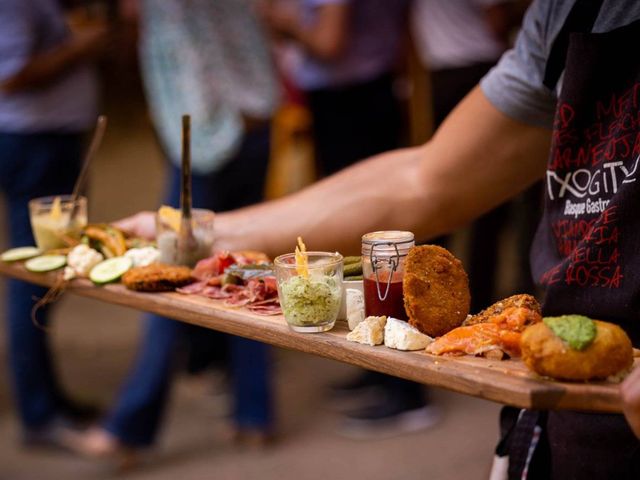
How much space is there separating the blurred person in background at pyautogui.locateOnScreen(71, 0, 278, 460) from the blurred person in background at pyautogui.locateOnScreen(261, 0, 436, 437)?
0.40 meters

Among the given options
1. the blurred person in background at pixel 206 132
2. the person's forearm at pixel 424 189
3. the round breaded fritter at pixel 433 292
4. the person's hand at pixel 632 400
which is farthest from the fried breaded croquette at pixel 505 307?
the blurred person in background at pixel 206 132

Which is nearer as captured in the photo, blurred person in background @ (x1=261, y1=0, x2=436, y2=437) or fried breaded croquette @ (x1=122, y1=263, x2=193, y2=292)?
fried breaded croquette @ (x1=122, y1=263, x2=193, y2=292)

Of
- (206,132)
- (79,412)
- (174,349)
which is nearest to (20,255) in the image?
(206,132)

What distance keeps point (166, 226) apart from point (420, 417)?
216cm

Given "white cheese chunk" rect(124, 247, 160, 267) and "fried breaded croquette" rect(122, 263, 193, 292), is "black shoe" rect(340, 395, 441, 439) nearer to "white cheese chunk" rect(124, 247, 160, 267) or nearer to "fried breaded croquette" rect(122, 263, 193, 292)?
"white cheese chunk" rect(124, 247, 160, 267)

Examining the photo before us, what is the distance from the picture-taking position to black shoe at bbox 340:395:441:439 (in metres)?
3.75

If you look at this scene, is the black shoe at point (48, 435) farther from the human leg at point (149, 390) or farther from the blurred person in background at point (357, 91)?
the blurred person in background at point (357, 91)

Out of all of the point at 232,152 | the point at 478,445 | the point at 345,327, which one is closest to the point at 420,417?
the point at 478,445

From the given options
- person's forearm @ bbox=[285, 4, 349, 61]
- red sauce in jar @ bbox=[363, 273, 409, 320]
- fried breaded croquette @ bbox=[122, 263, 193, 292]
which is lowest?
fried breaded croquette @ bbox=[122, 263, 193, 292]

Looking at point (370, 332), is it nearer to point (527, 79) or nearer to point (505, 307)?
point (505, 307)

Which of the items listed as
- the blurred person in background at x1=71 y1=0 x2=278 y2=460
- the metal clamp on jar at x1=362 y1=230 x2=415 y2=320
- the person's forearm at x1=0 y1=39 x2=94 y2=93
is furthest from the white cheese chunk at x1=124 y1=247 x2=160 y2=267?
the person's forearm at x1=0 y1=39 x2=94 y2=93

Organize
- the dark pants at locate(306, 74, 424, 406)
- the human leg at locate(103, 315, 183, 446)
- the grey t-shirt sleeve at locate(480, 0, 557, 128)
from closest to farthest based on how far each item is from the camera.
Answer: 1. the grey t-shirt sleeve at locate(480, 0, 557, 128)
2. the human leg at locate(103, 315, 183, 446)
3. the dark pants at locate(306, 74, 424, 406)

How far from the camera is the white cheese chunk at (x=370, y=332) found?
1371 mm

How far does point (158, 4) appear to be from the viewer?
3.33 m
